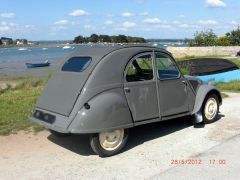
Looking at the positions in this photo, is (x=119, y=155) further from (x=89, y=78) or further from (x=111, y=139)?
(x=89, y=78)

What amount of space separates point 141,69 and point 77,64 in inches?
50.1

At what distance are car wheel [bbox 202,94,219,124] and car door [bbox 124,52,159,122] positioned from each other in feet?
5.09

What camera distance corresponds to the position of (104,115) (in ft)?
20.0

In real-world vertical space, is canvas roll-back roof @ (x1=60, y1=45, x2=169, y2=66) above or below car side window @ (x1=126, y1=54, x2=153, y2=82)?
above

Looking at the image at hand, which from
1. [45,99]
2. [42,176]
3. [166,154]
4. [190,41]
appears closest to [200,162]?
[166,154]


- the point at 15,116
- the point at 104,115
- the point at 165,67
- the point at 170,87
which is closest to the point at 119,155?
the point at 104,115

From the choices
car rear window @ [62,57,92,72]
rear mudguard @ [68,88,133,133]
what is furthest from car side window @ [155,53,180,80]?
car rear window @ [62,57,92,72]

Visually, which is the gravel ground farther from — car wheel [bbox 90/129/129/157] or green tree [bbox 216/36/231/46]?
green tree [bbox 216/36/231/46]

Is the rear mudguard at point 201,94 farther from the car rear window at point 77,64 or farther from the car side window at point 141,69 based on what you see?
the car rear window at point 77,64

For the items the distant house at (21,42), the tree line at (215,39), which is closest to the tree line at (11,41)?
the distant house at (21,42)

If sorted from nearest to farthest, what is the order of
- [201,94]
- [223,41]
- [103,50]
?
1. [103,50]
2. [201,94]
3. [223,41]

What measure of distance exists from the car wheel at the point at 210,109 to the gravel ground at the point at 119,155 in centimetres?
15

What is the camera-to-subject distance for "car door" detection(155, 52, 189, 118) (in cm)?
707

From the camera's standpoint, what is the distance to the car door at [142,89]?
6570mm
